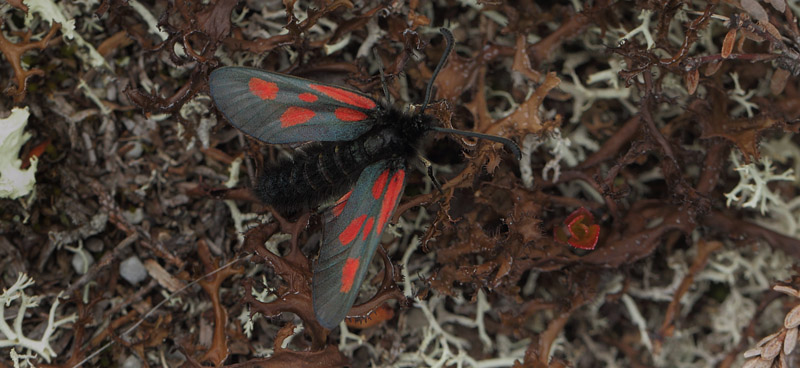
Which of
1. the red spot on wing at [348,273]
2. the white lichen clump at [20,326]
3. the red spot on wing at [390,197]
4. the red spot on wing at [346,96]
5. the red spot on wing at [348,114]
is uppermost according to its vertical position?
the red spot on wing at [346,96]

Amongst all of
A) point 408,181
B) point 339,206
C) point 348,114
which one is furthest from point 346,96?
point 408,181

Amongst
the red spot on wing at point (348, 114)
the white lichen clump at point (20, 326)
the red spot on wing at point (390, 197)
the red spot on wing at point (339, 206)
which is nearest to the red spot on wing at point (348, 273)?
the red spot on wing at point (390, 197)

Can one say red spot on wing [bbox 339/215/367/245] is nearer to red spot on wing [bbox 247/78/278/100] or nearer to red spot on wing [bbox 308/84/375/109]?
red spot on wing [bbox 308/84/375/109]

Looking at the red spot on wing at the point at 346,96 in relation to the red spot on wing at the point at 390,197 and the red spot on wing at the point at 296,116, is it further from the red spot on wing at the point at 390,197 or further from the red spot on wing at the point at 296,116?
the red spot on wing at the point at 390,197

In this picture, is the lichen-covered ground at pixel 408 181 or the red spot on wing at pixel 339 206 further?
the lichen-covered ground at pixel 408 181

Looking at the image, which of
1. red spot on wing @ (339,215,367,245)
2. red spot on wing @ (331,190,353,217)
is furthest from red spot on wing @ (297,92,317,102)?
red spot on wing @ (339,215,367,245)

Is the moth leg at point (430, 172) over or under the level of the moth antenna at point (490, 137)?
under

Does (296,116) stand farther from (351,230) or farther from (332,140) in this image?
(351,230)
